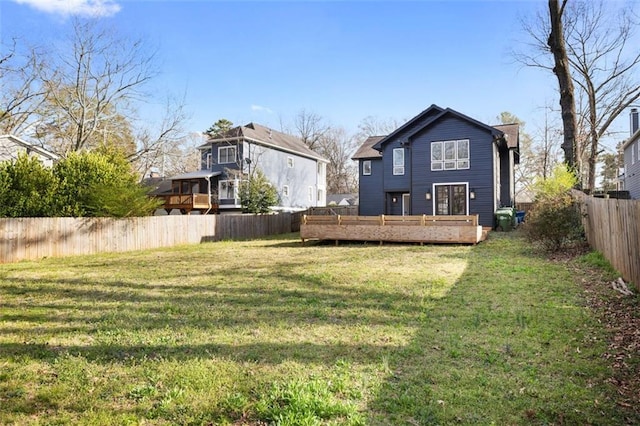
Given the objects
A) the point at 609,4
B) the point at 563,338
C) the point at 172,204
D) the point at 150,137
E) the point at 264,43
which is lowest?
the point at 563,338

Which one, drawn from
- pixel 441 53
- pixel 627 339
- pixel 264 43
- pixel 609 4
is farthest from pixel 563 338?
pixel 609 4

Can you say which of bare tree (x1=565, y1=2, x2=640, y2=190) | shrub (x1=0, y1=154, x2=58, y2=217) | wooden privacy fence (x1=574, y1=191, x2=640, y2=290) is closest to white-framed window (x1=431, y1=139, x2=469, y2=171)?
bare tree (x1=565, y1=2, x2=640, y2=190)

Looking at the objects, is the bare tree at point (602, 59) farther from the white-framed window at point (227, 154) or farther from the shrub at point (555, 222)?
the white-framed window at point (227, 154)

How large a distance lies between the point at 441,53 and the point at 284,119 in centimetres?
3185

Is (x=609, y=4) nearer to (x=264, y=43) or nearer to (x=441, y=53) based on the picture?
(x=441, y=53)

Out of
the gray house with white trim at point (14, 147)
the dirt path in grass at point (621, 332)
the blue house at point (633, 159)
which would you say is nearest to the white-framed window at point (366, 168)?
the blue house at point (633, 159)

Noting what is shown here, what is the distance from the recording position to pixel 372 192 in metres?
25.1

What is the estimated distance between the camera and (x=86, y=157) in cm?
1405

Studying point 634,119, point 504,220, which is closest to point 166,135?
point 504,220

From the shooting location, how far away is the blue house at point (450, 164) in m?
19.2

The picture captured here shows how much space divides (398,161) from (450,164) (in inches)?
142

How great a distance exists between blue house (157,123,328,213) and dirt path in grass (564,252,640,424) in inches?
895

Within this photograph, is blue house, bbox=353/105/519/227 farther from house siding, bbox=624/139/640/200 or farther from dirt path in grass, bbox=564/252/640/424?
dirt path in grass, bbox=564/252/640/424

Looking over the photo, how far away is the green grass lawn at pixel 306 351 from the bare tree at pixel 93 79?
16831 millimetres
